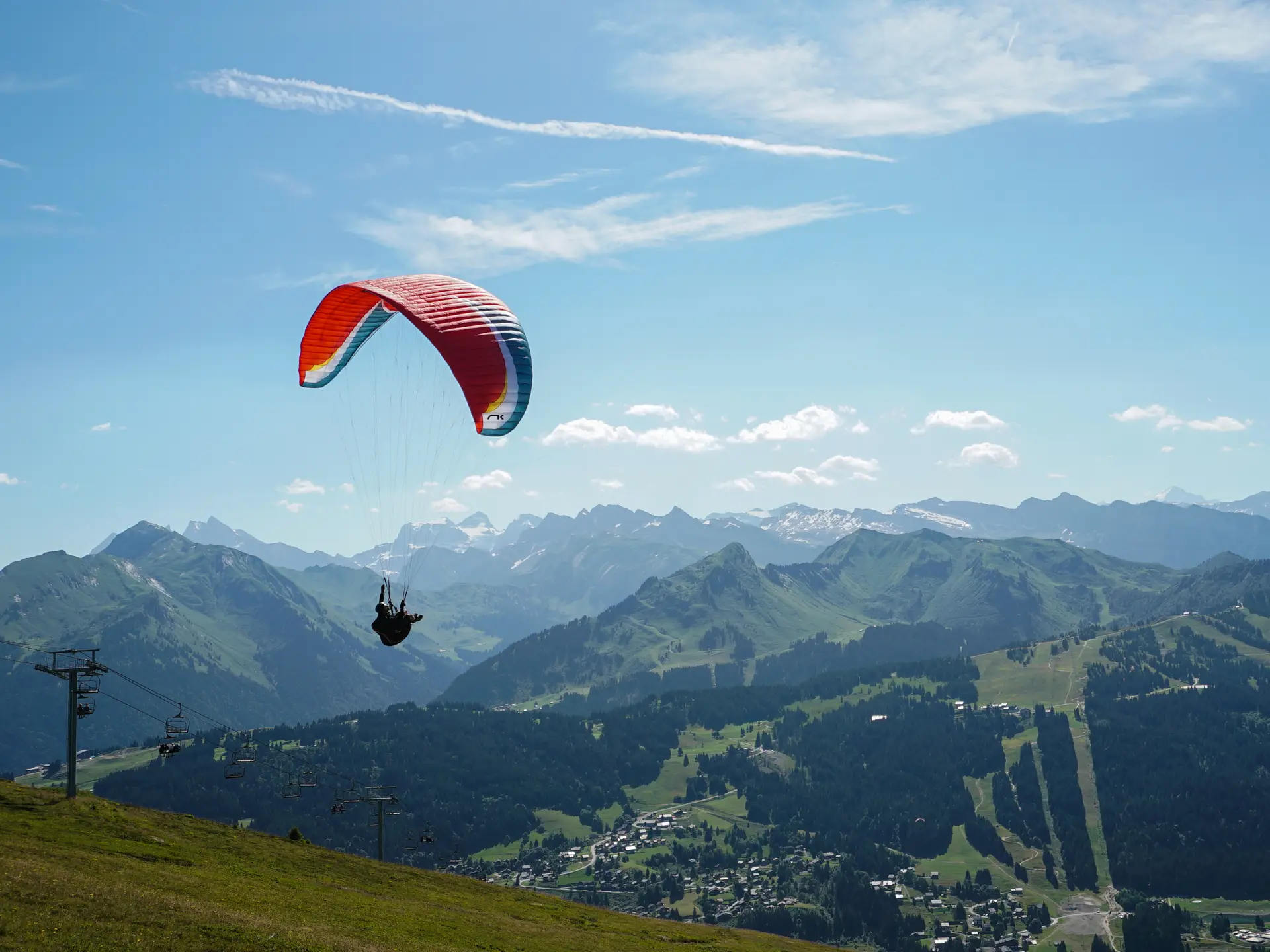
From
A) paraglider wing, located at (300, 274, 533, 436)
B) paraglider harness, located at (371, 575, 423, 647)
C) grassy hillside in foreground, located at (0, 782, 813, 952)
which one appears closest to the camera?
grassy hillside in foreground, located at (0, 782, 813, 952)

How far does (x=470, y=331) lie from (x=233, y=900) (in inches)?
1285

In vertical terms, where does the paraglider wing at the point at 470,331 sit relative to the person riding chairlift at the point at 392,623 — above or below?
above

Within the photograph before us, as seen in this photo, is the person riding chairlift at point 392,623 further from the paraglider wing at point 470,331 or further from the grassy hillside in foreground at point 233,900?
the grassy hillside in foreground at point 233,900

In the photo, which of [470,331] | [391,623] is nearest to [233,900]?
[391,623]

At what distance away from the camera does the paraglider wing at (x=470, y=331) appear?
53656mm

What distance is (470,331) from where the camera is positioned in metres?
54.3

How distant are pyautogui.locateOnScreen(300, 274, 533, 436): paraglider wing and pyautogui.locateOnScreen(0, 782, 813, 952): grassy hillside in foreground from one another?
26.6 meters

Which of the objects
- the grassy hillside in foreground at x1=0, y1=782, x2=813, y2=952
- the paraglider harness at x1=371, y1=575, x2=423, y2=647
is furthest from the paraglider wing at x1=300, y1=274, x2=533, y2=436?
the grassy hillside in foreground at x1=0, y1=782, x2=813, y2=952

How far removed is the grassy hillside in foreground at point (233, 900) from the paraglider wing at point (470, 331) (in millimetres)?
26555

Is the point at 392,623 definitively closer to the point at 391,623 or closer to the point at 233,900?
the point at 391,623

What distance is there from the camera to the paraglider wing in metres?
53.7

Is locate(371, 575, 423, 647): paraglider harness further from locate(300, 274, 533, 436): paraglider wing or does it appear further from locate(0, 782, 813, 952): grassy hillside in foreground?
locate(0, 782, 813, 952): grassy hillside in foreground

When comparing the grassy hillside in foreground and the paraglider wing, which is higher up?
the paraglider wing

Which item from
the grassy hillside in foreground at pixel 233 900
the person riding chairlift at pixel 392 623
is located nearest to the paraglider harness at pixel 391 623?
the person riding chairlift at pixel 392 623
